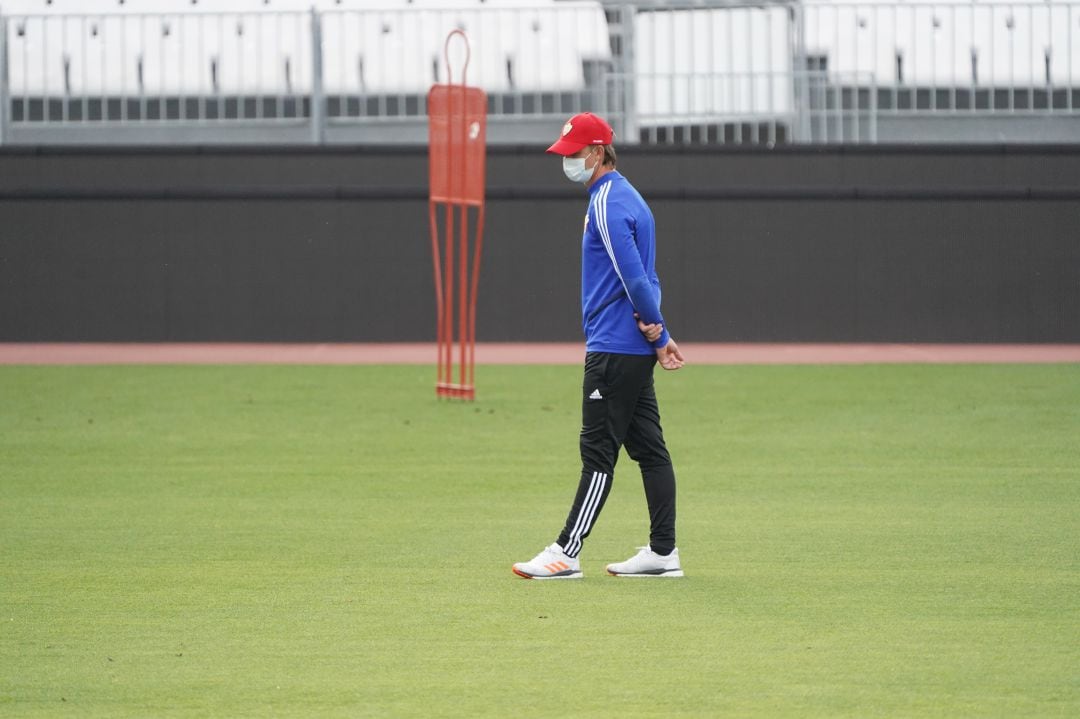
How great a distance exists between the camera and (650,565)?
21.9 feet

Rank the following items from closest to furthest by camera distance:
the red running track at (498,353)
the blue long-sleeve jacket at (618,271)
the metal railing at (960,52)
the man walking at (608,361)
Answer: the blue long-sleeve jacket at (618,271), the man walking at (608,361), the red running track at (498,353), the metal railing at (960,52)

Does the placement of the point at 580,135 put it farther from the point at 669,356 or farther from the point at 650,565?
the point at 650,565

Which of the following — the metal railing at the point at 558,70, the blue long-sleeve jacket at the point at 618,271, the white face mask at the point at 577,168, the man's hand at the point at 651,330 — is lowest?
the man's hand at the point at 651,330

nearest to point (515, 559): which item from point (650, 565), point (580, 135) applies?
point (650, 565)

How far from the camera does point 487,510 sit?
8.48 m

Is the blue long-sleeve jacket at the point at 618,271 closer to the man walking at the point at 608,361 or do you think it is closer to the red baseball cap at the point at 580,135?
the man walking at the point at 608,361

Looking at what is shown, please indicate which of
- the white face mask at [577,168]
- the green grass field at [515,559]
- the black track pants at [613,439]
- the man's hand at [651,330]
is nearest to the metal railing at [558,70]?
the green grass field at [515,559]

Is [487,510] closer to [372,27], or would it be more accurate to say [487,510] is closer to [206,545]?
[206,545]

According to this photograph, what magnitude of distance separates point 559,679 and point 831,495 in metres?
4.06

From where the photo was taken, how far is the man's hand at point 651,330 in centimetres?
650

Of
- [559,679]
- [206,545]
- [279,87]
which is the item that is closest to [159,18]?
[279,87]

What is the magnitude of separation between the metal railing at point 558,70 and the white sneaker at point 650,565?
40.8ft

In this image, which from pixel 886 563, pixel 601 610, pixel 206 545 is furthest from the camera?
pixel 206 545

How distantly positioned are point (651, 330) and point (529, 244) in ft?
39.5
